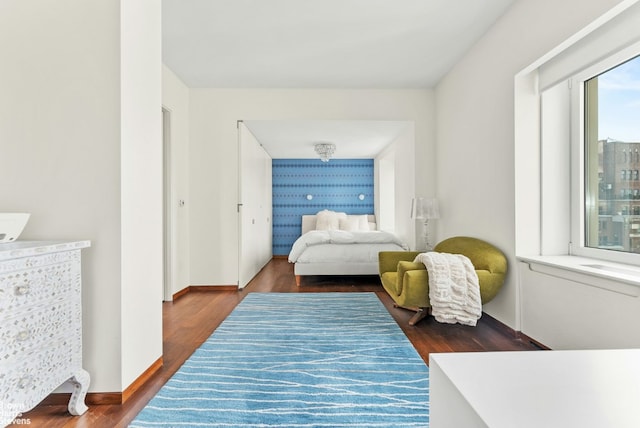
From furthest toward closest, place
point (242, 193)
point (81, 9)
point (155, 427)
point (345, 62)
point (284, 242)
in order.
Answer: point (284, 242), point (242, 193), point (345, 62), point (81, 9), point (155, 427)

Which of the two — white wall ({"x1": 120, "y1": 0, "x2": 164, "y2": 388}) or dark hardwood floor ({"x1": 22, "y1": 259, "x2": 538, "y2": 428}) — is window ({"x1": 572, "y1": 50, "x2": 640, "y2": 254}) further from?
white wall ({"x1": 120, "y1": 0, "x2": 164, "y2": 388})

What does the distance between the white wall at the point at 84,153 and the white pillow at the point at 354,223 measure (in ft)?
17.9

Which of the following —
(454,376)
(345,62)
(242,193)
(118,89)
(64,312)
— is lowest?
(64,312)

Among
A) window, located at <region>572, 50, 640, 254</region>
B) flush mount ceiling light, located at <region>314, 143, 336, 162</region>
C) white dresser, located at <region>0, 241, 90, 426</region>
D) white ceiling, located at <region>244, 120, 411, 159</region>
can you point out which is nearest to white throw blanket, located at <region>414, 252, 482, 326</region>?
window, located at <region>572, 50, 640, 254</region>

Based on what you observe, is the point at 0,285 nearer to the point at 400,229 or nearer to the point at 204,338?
the point at 204,338

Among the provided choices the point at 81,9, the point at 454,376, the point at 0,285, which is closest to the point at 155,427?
the point at 0,285

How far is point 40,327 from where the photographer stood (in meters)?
1.37

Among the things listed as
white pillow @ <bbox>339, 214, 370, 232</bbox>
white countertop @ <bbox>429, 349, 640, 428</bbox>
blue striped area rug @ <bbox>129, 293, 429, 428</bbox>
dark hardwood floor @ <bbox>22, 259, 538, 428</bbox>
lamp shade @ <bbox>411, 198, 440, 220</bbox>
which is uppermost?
lamp shade @ <bbox>411, 198, 440, 220</bbox>

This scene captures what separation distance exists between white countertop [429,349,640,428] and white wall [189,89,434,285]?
149 inches

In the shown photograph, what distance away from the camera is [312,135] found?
17.0ft

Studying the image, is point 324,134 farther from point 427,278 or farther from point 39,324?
point 39,324

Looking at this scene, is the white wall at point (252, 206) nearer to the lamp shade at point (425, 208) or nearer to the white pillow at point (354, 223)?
the white pillow at point (354, 223)

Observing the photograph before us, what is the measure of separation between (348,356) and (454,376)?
170 cm

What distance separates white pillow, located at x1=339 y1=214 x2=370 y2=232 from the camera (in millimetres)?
6910
